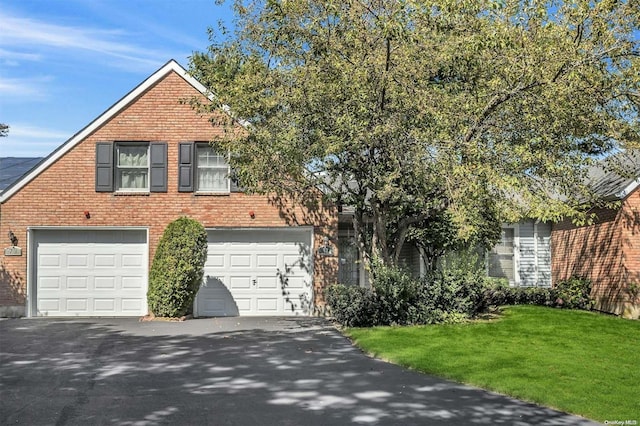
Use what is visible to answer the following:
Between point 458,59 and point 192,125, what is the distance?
8.06 meters

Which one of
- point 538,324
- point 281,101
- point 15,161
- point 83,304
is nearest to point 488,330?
point 538,324

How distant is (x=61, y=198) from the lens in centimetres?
1811

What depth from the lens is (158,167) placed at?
1820 cm

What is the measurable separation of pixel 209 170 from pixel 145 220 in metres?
2.26

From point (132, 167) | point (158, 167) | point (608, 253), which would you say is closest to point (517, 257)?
point (608, 253)

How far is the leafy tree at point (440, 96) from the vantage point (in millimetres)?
12927

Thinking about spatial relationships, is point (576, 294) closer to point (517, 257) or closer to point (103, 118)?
point (517, 257)

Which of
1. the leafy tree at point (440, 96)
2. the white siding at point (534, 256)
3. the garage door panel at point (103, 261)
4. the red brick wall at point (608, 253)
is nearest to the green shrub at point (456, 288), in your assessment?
the leafy tree at point (440, 96)

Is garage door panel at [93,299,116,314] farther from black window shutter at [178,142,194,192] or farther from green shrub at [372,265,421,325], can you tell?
green shrub at [372,265,421,325]

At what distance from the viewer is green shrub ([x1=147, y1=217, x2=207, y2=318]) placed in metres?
16.4

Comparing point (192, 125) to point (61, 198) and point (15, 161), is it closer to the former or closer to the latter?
point (61, 198)

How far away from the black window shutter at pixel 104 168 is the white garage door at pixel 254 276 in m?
3.15

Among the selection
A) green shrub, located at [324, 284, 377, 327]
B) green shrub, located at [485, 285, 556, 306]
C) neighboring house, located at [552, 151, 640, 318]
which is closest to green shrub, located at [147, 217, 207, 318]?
green shrub, located at [324, 284, 377, 327]

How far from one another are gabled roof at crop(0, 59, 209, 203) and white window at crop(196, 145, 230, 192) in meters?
1.65
